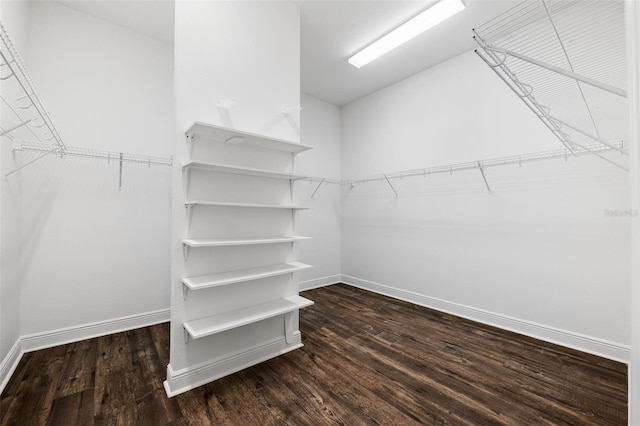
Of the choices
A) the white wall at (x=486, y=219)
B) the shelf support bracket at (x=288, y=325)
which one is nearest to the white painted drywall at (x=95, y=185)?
the shelf support bracket at (x=288, y=325)

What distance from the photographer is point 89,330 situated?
7.99ft

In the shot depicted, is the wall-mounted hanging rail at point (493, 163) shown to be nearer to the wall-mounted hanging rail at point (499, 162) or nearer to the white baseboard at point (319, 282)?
the wall-mounted hanging rail at point (499, 162)

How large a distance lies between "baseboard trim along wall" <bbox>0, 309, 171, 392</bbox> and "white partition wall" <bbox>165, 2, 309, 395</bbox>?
4.05 ft

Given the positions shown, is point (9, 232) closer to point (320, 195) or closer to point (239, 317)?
point (239, 317)

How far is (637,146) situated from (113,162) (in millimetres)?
3418

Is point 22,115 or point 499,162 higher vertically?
point 22,115

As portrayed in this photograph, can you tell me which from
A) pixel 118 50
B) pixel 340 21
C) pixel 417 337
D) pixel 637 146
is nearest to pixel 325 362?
pixel 417 337

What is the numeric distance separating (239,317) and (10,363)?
65.7 inches

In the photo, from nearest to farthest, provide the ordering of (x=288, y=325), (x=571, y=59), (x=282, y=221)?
(x=571, y=59), (x=288, y=325), (x=282, y=221)

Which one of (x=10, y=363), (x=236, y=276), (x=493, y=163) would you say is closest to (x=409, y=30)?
(x=493, y=163)

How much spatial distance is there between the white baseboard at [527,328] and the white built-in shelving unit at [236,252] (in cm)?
178

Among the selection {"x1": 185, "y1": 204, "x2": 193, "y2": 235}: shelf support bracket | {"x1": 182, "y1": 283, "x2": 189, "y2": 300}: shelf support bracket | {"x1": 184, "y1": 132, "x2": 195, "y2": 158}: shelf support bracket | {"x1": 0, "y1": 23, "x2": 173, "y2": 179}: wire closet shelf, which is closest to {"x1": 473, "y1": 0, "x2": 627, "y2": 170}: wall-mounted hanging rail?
{"x1": 184, "y1": 132, "x2": 195, "y2": 158}: shelf support bracket

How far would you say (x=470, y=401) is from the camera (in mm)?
1661

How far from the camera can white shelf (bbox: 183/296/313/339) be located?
1727 mm
